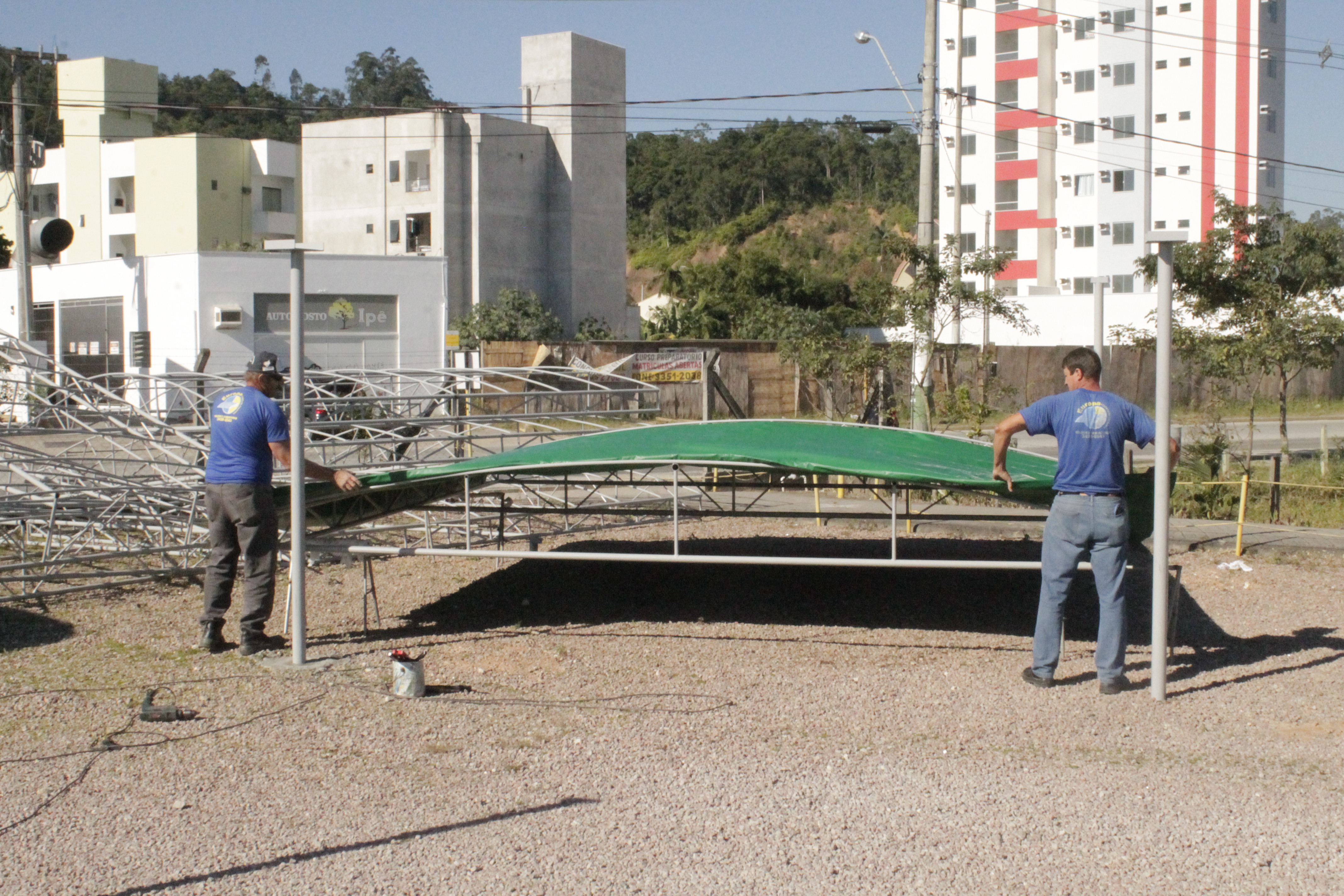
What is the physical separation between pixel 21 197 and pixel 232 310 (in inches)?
239

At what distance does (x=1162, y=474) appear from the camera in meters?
7.01

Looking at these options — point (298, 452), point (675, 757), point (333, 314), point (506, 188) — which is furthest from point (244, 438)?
point (506, 188)

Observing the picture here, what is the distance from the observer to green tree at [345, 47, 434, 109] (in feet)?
364

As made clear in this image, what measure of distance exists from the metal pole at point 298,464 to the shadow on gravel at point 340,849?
2.96 m

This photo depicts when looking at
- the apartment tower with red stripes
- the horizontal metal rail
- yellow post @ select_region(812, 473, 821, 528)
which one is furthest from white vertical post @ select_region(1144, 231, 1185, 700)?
the apartment tower with red stripes

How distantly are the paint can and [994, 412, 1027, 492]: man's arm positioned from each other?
356 cm

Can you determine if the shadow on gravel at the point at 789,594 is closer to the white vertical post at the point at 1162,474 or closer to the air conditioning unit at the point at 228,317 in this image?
the white vertical post at the point at 1162,474

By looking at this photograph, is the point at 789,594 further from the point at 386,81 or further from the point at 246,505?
the point at 386,81

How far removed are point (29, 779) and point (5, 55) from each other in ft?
98.7

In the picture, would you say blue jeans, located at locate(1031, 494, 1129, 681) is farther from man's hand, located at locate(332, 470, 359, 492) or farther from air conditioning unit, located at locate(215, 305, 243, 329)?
air conditioning unit, located at locate(215, 305, 243, 329)

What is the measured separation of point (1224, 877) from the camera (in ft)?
15.4

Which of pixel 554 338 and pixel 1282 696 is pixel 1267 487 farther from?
pixel 554 338

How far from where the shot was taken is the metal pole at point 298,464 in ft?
24.9

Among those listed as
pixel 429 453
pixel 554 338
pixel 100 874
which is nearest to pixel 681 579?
pixel 429 453
